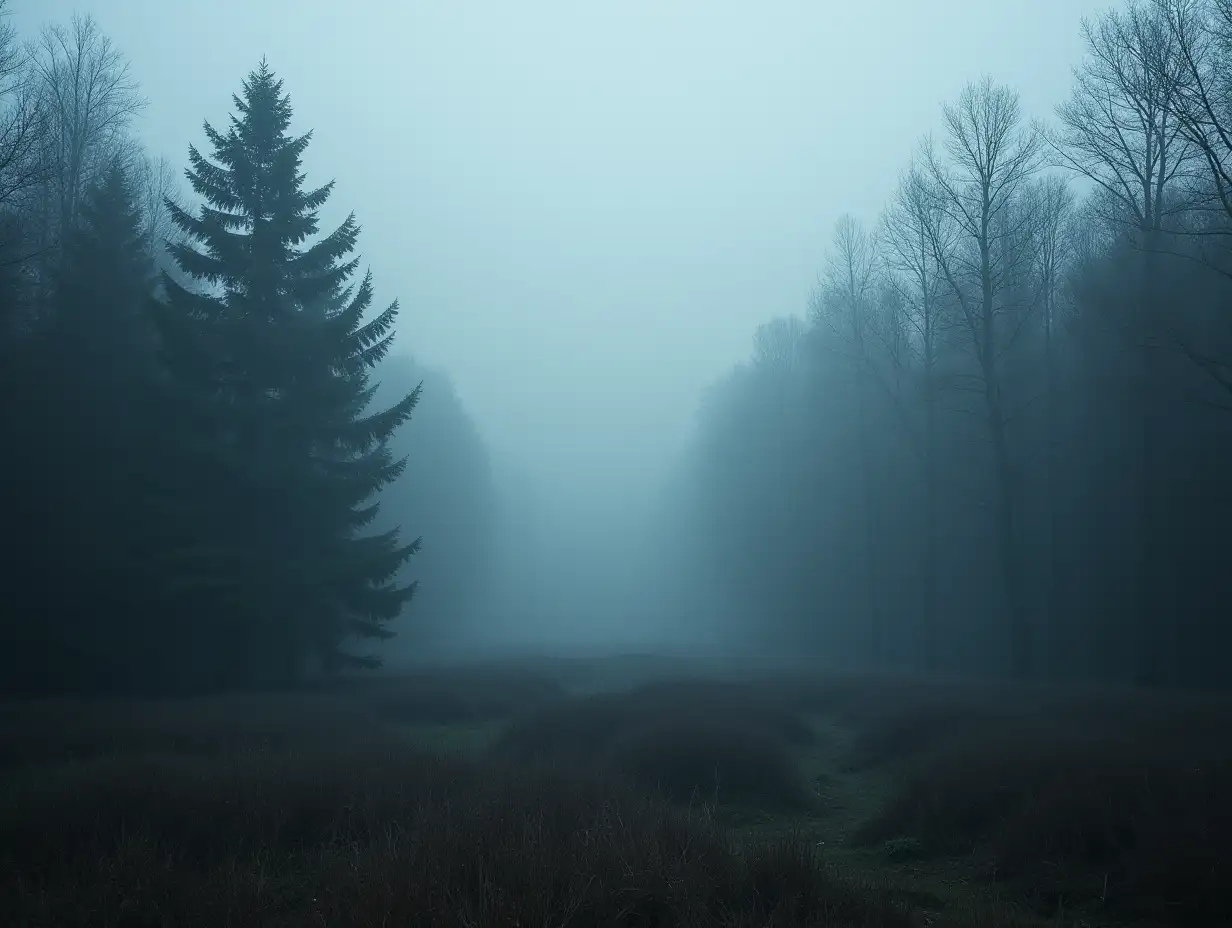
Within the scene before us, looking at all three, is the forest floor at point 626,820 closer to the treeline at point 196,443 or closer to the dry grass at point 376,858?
the dry grass at point 376,858

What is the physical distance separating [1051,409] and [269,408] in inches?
1026

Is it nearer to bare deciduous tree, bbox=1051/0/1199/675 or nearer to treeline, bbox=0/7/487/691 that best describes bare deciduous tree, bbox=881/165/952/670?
bare deciduous tree, bbox=1051/0/1199/675

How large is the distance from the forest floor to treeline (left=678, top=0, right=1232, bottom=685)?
8.80 m

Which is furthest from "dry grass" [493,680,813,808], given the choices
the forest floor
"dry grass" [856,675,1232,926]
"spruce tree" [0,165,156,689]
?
"spruce tree" [0,165,156,689]

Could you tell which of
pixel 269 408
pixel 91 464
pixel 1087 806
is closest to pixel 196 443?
pixel 269 408

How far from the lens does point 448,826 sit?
5.45m

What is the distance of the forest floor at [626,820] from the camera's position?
15.1ft

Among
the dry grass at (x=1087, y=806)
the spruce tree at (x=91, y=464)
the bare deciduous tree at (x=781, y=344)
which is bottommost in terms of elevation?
the dry grass at (x=1087, y=806)

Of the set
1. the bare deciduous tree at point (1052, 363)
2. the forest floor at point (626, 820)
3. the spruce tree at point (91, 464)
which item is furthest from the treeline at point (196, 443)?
the bare deciduous tree at point (1052, 363)

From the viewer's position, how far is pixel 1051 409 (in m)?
27.1

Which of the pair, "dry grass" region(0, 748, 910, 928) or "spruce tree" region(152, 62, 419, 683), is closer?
"dry grass" region(0, 748, 910, 928)

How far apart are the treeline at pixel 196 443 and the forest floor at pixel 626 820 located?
19.5 ft

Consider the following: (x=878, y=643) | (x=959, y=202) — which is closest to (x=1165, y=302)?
(x=959, y=202)

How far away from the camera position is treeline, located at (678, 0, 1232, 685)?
17500 mm
